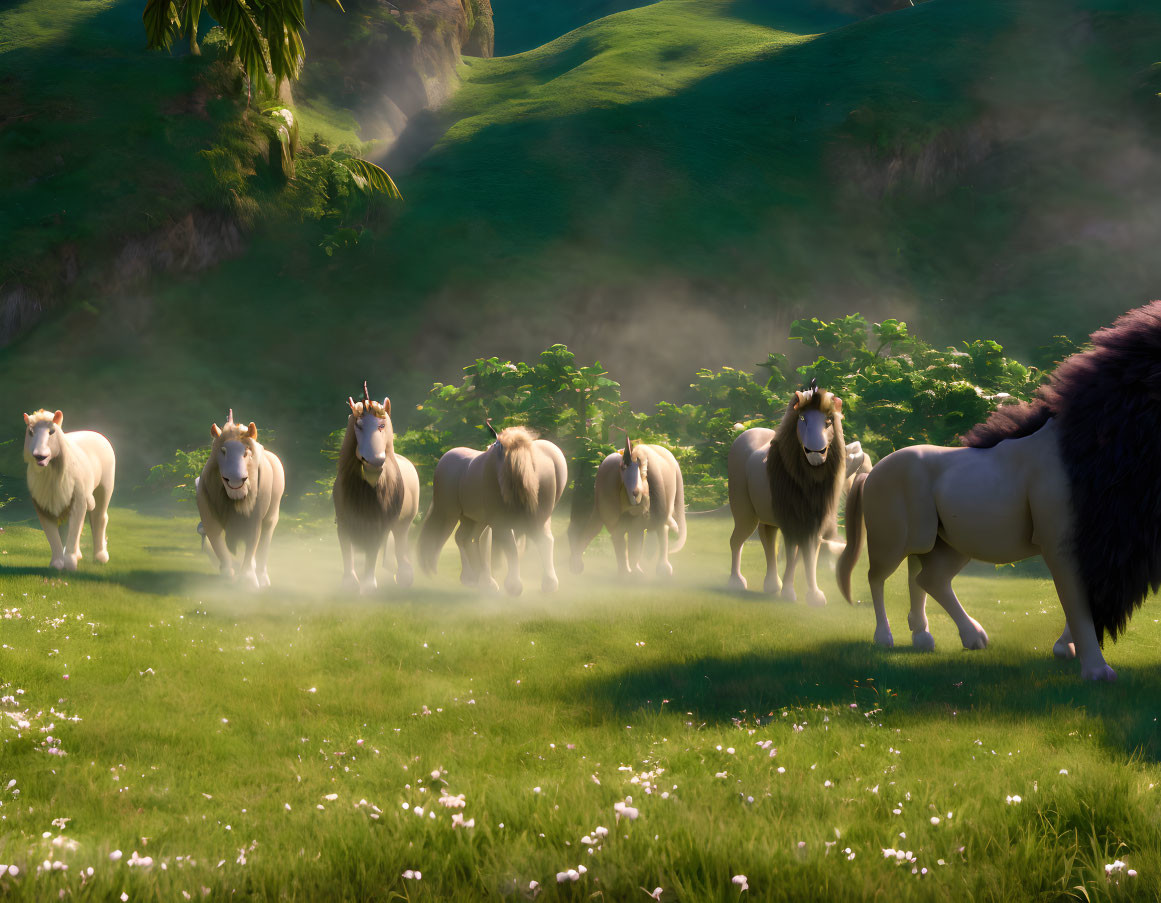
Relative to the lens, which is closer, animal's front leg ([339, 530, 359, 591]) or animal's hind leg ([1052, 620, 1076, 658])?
animal's hind leg ([1052, 620, 1076, 658])

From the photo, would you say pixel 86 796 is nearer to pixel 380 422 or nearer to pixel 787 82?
pixel 380 422

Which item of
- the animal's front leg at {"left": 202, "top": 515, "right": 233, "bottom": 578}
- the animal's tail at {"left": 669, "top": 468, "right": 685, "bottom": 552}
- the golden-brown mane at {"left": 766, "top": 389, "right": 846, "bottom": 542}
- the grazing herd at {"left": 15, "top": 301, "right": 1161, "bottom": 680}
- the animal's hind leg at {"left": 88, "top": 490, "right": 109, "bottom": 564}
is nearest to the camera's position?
the grazing herd at {"left": 15, "top": 301, "right": 1161, "bottom": 680}

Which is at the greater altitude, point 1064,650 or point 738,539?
point 738,539

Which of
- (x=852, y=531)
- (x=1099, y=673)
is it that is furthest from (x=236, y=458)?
(x=1099, y=673)

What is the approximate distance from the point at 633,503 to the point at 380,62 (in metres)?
43.8

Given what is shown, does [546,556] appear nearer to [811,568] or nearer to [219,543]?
[811,568]

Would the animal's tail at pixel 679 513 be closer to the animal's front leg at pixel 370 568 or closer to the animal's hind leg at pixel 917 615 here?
the animal's front leg at pixel 370 568

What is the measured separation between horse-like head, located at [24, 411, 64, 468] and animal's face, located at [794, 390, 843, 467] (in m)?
9.36

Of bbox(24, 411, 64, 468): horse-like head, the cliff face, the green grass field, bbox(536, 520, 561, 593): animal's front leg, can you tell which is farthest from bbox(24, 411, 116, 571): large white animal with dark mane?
the cliff face

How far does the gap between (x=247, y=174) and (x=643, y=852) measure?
3486 cm

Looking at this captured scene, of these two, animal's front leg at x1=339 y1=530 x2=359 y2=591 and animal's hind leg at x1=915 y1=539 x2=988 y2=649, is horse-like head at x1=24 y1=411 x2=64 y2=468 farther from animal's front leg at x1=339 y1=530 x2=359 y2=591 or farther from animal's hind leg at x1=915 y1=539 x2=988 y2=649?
animal's hind leg at x1=915 y1=539 x2=988 y2=649

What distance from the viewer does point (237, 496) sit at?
1082cm

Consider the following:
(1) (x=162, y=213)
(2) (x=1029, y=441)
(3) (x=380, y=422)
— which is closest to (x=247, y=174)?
(1) (x=162, y=213)

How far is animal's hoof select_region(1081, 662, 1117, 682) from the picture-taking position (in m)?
6.62
